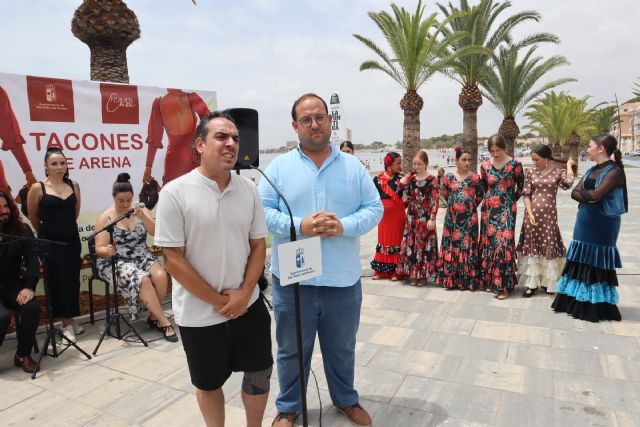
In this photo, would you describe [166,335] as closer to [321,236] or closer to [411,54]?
[321,236]

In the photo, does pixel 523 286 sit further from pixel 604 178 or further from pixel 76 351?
pixel 76 351

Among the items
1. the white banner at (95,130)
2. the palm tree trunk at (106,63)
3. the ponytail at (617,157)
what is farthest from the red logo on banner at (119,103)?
the ponytail at (617,157)

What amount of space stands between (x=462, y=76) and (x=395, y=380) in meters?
16.0

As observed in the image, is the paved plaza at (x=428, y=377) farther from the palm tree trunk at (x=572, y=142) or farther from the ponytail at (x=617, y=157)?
the palm tree trunk at (x=572, y=142)

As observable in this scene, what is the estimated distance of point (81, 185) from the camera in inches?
186

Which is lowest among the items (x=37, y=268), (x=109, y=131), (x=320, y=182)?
(x=37, y=268)

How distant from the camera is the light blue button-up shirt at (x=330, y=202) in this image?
2439 millimetres

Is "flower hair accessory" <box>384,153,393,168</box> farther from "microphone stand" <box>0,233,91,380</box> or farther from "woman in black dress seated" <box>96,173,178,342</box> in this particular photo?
"microphone stand" <box>0,233,91,380</box>

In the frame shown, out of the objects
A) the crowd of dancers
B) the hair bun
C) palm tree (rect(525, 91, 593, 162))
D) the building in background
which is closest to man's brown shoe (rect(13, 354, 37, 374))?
the hair bun

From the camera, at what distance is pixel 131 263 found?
4.48 meters

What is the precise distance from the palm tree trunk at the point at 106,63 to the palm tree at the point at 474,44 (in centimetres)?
1153

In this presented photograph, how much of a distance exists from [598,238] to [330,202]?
3.14m

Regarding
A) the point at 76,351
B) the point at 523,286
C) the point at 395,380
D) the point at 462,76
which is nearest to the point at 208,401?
the point at 395,380

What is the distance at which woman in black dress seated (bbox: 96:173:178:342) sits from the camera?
4312 millimetres
